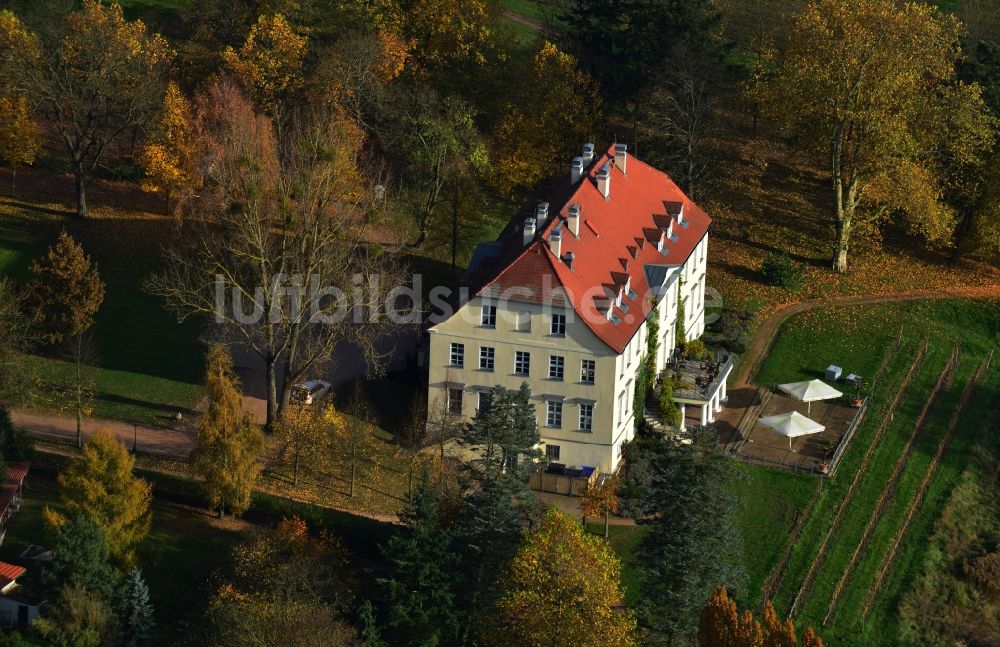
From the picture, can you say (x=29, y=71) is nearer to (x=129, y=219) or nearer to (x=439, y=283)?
(x=129, y=219)

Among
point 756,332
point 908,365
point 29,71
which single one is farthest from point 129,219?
point 908,365

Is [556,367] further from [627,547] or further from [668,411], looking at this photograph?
[627,547]

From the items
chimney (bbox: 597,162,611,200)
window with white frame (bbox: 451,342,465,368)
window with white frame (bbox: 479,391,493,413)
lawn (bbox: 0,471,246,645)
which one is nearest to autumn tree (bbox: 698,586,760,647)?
window with white frame (bbox: 479,391,493,413)

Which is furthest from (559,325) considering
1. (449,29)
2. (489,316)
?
(449,29)

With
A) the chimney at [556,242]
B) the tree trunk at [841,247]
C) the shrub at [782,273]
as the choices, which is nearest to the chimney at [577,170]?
the chimney at [556,242]

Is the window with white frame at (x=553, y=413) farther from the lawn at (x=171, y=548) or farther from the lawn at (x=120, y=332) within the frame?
the lawn at (x=120, y=332)

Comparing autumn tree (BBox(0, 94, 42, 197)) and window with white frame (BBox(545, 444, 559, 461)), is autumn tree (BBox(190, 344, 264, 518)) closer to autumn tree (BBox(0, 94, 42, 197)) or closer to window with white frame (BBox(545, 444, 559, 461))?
window with white frame (BBox(545, 444, 559, 461))
